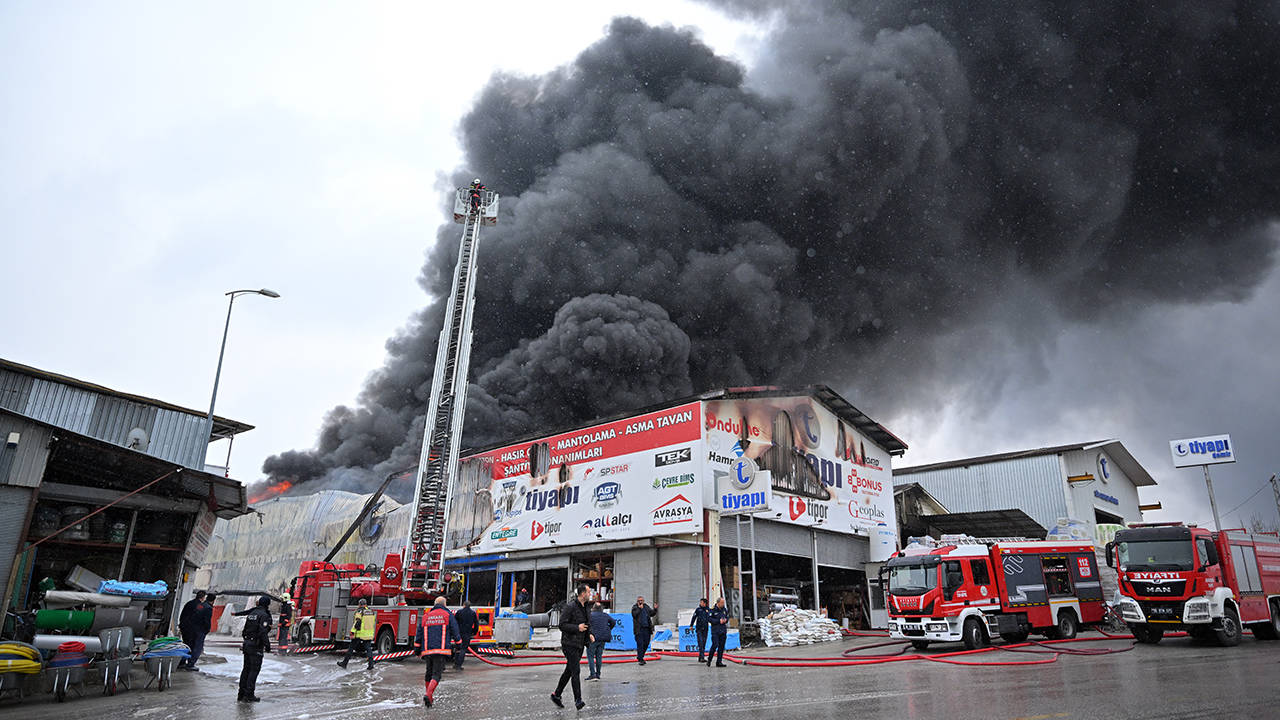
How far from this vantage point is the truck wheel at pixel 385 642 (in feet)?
55.3

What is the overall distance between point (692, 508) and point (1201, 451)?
2461 cm

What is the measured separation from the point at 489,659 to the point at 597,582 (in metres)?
7.21

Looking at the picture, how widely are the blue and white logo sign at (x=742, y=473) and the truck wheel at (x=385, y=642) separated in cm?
990

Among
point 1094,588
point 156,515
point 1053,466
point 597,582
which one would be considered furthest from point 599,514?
point 1053,466

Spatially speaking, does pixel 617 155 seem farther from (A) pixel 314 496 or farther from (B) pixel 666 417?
(B) pixel 666 417

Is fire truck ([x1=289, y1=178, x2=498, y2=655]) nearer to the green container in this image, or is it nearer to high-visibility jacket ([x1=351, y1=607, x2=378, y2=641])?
high-visibility jacket ([x1=351, y1=607, x2=378, y2=641])

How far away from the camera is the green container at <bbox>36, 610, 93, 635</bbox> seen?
34.4ft

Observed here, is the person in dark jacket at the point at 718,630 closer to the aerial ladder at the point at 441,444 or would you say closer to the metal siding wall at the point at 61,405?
the aerial ladder at the point at 441,444

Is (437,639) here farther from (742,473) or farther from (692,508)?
(742,473)

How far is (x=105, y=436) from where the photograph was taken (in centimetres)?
1905

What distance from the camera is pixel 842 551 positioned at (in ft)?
86.8

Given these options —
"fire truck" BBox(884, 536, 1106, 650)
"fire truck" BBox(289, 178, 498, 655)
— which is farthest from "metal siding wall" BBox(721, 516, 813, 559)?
"fire truck" BBox(289, 178, 498, 655)

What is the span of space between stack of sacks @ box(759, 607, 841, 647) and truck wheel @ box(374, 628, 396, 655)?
933 centimetres

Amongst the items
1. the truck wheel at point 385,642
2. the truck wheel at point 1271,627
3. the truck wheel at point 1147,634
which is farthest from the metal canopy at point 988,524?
the truck wheel at point 385,642
